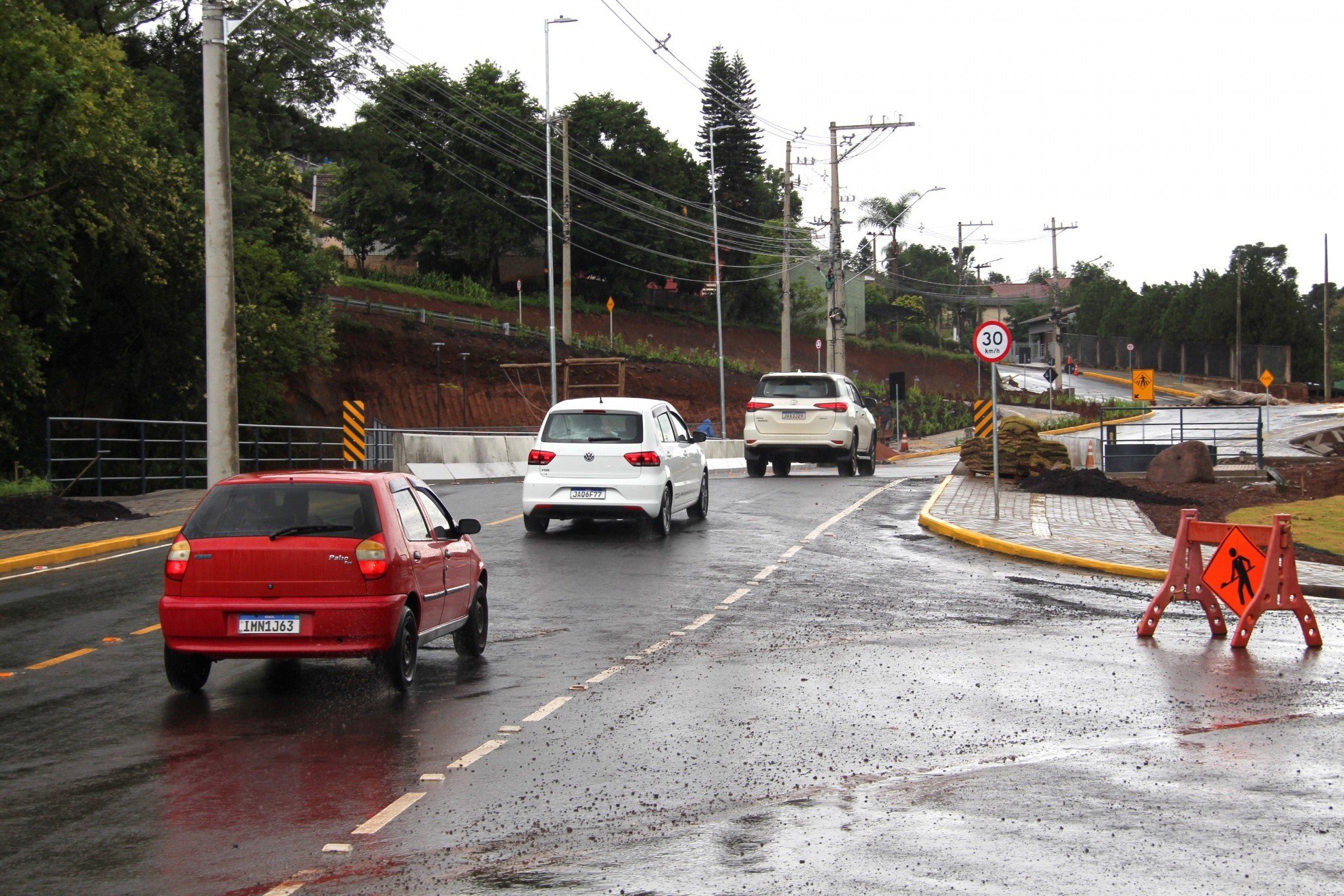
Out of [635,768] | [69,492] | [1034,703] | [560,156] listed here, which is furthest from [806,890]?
[560,156]

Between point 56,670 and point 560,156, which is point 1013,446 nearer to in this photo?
point 56,670

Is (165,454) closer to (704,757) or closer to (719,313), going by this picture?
(719,313)

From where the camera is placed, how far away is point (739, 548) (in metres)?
17.4

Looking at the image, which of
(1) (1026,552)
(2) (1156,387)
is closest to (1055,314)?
(2) (1156,387)

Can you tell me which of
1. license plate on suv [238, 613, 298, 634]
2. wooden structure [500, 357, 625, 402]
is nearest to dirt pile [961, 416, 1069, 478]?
license plate on suv [238, 613, 298, 634]

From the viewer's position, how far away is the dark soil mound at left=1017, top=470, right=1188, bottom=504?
82.0 feet

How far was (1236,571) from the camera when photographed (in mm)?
11430

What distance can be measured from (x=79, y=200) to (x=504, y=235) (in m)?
55.5

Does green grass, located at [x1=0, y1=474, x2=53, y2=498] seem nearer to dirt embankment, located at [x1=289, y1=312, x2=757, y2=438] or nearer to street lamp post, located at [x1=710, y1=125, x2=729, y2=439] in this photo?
street lamp post, located at [x1=710, y1=125, x2=729, y2=439]

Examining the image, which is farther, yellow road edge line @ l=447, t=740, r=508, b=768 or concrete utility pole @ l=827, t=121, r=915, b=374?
concrete utility pole @ l=827, t=121, r=915, b=374

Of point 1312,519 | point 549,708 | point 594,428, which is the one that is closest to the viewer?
point 549,708

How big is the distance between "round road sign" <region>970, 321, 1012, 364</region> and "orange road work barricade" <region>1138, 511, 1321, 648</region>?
944 cm

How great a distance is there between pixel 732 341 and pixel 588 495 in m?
83.7

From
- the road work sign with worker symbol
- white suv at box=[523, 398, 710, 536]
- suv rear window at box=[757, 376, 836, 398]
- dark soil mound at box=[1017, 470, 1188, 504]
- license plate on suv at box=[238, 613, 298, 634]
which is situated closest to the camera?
license plate on suv at box=[238, 613, 298, 634]
